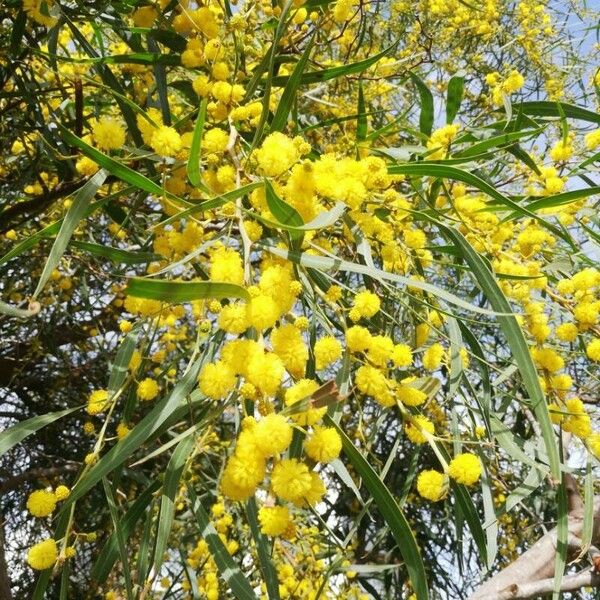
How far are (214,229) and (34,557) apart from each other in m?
0.58

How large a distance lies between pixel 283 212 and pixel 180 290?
0.16 metres

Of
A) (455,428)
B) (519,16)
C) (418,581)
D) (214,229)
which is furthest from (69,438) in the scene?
(519,16)

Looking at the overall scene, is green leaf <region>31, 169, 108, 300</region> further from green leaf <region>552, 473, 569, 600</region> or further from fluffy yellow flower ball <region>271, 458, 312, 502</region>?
green leaf <region>552, 473, 569, 600</region>

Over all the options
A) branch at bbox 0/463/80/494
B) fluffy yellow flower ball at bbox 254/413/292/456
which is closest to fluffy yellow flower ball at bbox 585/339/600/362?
fluffy yellow flower ball at bbox 254/413/292/456

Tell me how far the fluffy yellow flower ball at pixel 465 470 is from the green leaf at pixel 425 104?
613 millimetres

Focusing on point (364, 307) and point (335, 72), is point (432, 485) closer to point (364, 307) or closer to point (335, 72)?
point (364, 307)

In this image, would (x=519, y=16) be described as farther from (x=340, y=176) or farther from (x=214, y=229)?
(x=340, y=176)

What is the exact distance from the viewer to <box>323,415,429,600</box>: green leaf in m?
0.78

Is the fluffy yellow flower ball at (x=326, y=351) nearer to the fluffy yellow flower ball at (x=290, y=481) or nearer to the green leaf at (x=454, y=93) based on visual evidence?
the fluffy yellow flower ball at (x=290, y=481)

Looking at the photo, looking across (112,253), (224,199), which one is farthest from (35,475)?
(224,199)

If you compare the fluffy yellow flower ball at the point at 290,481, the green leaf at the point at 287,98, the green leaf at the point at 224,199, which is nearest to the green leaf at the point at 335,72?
the green leaf at the point at 287,98

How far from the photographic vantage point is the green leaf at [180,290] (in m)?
0.61

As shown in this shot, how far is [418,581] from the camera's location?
78cm

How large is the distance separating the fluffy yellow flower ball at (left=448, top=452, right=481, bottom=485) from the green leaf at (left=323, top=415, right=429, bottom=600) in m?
0.13
